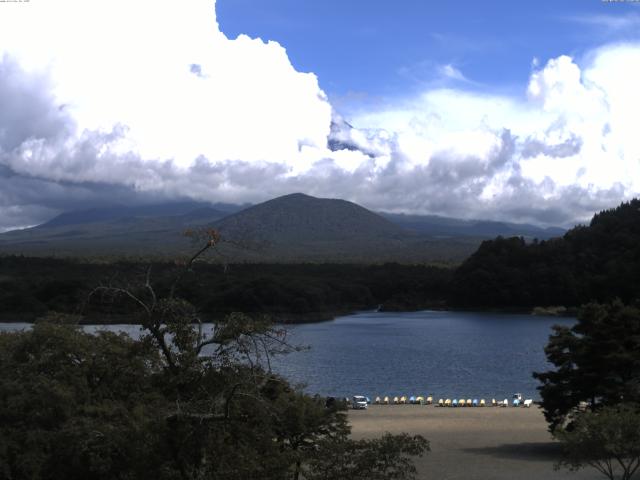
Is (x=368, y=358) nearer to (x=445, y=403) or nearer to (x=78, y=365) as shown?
(x=445, y=403)

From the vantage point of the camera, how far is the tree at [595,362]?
2103cm

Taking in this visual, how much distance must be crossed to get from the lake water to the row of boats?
178cm

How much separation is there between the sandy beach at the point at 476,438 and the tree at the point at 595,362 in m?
1.73

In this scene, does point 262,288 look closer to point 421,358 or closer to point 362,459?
point 421,358

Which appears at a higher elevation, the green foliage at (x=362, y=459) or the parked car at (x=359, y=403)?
the green foliage at (x=362, y=459)

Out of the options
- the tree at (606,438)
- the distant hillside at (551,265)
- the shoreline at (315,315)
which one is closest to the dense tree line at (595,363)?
the tree at (606,438)

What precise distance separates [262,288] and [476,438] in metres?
64.4

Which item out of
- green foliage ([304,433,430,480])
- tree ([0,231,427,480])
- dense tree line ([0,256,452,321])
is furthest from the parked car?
dense tree line ([0,256,452,321])

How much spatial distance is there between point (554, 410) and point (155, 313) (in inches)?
636

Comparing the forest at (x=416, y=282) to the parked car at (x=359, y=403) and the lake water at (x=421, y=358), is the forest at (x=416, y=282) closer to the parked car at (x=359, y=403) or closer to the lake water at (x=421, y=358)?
the lake water at (x=421, y=358)

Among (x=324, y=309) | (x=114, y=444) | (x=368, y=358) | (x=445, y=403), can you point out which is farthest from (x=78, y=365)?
(x=324, y=309)

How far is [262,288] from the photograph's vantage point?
3497 inches

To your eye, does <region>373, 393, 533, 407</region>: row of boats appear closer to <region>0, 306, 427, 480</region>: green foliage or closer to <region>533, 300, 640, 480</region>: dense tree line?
<region>533, 300, 640, 480</region>: dense tree line

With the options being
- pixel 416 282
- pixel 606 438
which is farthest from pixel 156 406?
pixel 416 282
